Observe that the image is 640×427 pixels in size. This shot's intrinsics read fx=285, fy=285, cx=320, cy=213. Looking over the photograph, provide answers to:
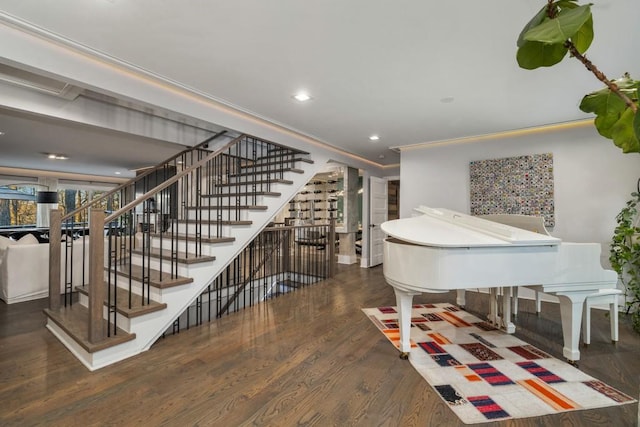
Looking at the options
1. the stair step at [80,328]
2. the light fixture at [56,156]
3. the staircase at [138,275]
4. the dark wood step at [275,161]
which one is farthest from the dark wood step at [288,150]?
the light fixture at [56,156]

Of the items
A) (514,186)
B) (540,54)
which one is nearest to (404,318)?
(540,54)

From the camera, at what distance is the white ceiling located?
1.74m

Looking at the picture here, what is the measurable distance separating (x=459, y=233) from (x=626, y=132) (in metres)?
1.49

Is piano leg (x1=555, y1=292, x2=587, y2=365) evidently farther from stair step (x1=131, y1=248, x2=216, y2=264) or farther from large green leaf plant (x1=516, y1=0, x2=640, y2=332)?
stair step (x1=131, y1=248, x2=216, y2=264)

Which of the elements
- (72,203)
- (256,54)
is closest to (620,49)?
(256,54)

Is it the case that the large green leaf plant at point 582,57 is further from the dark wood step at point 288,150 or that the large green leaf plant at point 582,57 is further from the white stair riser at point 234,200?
the dark wood step at point 288,150

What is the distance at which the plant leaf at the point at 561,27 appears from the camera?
26.7 inches

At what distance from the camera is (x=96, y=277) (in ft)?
7.18

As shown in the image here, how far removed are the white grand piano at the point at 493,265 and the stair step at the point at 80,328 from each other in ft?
7.41

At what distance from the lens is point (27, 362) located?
2.21 meters

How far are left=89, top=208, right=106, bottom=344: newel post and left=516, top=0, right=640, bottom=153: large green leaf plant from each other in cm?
273

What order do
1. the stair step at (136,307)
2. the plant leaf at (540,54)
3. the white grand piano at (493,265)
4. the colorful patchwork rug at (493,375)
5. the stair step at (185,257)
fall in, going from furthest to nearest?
the stair step at (185,257), the stair step at (136,307), the white grand piano at (493,265), the colorful patchwork rug at (493,375), the plant leaf at (540,54)

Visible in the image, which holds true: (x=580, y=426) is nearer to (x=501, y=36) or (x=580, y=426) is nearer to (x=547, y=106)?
(x=501, y=36)

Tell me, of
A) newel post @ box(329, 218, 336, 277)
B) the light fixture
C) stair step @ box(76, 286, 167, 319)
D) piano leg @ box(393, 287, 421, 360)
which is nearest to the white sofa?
stair step @ box(76, 286, 167, 319)
